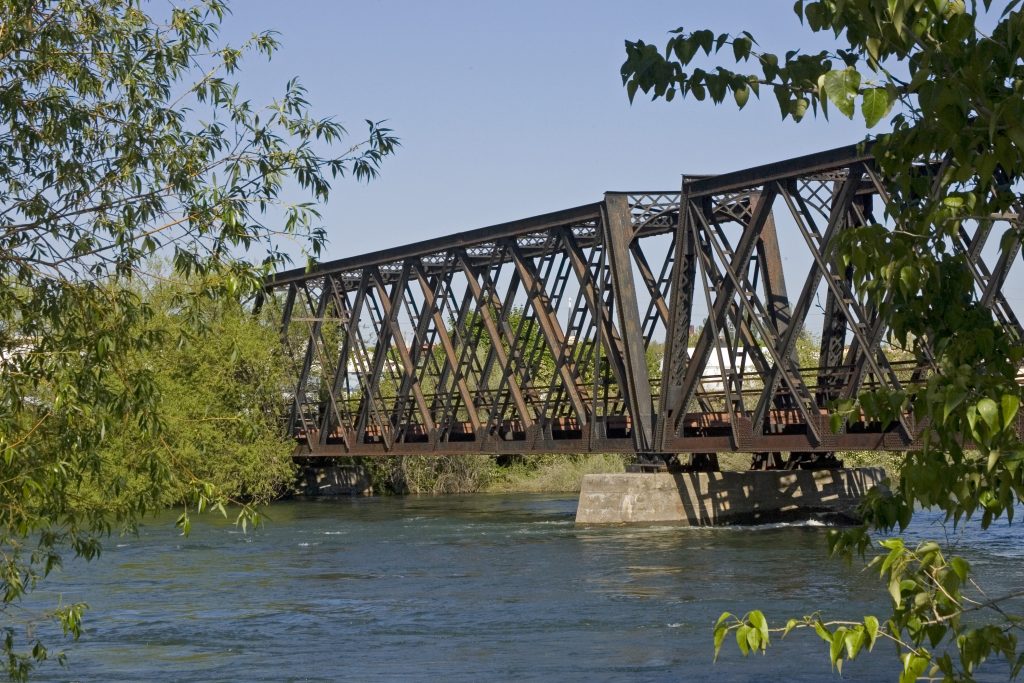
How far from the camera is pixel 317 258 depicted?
944 centimetres

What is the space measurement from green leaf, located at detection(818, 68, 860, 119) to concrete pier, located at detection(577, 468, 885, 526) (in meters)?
27.8

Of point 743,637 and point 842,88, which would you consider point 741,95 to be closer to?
point 842,88

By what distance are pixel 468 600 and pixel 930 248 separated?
54.0 feet

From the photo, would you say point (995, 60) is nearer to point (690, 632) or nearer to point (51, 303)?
point (51, 303)

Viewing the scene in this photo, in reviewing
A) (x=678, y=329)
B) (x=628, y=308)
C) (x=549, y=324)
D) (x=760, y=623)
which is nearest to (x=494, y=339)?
(x=549, y=324)

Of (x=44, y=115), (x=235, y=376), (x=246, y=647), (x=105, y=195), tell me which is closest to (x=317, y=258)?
(x=105, y=195)

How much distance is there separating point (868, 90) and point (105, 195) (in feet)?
23.5

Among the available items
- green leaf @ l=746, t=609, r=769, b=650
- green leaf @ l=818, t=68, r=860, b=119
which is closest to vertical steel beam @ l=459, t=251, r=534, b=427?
green leaf @ l=746, t=609, r=769, b=650

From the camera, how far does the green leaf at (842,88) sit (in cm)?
370

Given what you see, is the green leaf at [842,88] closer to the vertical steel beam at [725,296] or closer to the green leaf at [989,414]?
the green leaf at [989,414]

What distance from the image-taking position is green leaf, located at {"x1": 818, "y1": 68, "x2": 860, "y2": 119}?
3695mm

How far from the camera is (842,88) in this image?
371cm

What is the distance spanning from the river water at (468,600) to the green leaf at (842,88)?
9673 mm

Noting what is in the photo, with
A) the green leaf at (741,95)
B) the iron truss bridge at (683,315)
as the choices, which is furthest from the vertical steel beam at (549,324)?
the green leaf at (741,95)
